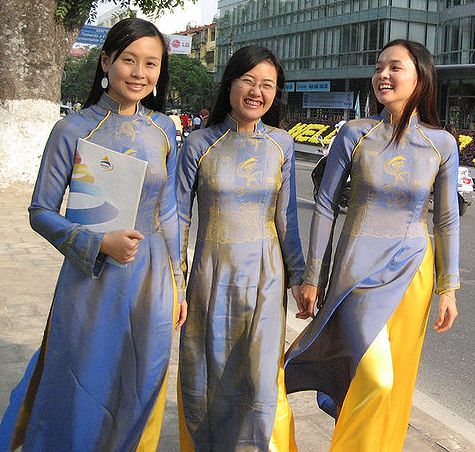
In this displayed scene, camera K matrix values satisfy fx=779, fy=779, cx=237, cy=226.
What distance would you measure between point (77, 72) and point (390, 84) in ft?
207

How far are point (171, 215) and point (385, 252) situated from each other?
80 cm

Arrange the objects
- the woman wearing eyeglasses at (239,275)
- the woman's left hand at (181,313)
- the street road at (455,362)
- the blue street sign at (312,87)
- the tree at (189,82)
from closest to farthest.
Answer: the woman's left hand at (181,313), the woman wearing eyeglasses at (239,275), the street road at (455,362), the blue street sign at (312,87), the tree at (189,82)

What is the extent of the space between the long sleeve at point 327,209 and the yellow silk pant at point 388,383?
34cm

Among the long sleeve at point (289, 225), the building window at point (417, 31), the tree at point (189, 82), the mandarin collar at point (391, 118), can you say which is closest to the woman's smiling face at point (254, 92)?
the long sleeve at point (289, 225)

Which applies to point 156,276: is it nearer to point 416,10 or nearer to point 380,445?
point 380,445

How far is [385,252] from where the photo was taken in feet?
9.43

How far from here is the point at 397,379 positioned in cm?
285

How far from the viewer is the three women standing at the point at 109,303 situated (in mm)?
2506

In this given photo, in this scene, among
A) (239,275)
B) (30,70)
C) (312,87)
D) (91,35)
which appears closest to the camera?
(239,275)

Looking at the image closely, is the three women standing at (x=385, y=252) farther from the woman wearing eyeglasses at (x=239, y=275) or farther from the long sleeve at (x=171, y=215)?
the long sleeve at (x=171, y=215)

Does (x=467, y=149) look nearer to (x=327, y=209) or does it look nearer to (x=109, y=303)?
(x=327, y=209)

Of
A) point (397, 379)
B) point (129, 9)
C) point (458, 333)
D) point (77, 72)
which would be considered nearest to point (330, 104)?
point (77, 72)

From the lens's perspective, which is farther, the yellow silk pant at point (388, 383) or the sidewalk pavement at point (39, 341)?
the sidewalk pavement at point (39, 341)

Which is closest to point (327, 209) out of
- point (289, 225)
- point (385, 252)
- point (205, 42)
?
point (289, 225)
